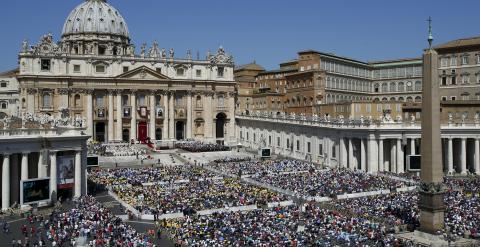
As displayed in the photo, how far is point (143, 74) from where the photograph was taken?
295 feet

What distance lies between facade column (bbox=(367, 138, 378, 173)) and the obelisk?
27.4 metres

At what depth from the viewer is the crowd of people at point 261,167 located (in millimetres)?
54559

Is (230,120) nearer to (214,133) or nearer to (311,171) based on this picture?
(214,133)

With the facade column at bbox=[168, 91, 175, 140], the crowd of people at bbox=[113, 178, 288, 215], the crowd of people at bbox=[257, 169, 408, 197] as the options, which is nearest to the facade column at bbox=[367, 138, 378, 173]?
the crowd of people at bbox=[257, 169, 408, 197]

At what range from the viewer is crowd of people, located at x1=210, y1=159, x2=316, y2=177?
54.6 m

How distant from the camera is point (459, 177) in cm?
5391

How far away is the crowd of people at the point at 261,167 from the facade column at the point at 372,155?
6.05 metres

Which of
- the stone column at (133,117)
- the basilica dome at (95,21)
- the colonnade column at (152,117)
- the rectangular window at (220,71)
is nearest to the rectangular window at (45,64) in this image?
the stone column at (133,117)

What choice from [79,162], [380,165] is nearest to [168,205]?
[79,162]

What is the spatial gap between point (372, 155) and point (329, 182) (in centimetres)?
1262

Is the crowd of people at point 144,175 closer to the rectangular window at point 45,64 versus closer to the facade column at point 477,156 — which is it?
the facade column at point 477,156

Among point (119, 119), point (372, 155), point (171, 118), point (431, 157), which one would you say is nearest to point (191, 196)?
point (431, 157)

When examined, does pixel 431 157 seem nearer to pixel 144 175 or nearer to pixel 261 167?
pixel 261 167

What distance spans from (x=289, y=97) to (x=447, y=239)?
2572 inches
